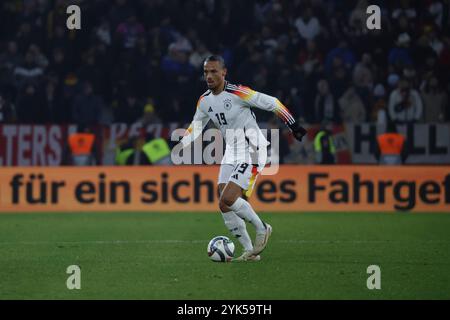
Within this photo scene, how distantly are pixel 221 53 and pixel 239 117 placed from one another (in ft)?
36.8

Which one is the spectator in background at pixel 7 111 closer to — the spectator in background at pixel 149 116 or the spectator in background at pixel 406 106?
the spectator in background at pixel 149 116

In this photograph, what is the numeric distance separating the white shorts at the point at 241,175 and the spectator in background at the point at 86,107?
33.0 feet

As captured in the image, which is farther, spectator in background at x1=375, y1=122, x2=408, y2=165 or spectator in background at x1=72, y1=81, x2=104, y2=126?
spectator in background at x1=72, y1=81, x2=104, y2=126

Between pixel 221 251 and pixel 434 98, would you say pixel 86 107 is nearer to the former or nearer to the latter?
pixel 434 98

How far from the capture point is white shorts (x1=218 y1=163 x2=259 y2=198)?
36.2 feet

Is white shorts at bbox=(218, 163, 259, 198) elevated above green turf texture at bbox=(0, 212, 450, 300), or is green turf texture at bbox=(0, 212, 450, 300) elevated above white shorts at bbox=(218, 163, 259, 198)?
white shorts at bbox=(218, 163, 259, 198)

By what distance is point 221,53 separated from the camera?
22.3m

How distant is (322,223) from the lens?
15836 millimetres

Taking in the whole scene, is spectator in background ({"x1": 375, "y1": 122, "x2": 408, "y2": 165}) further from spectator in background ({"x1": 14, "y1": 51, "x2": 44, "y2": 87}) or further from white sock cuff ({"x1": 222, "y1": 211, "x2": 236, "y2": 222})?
white sock cuff ({"x1": 222, "y1": 211, "x2": 236, "y2": 222})

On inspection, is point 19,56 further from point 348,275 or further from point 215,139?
point 348,275

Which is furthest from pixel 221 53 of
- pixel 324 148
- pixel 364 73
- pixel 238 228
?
pixel 238 228

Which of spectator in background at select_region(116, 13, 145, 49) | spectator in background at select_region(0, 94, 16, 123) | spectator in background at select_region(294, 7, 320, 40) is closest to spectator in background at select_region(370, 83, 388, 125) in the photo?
spectator in background at select_region(294, 7, 320, 40)

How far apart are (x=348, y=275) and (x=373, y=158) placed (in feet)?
34.5

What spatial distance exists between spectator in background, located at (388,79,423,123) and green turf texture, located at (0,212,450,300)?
12.4 feet
